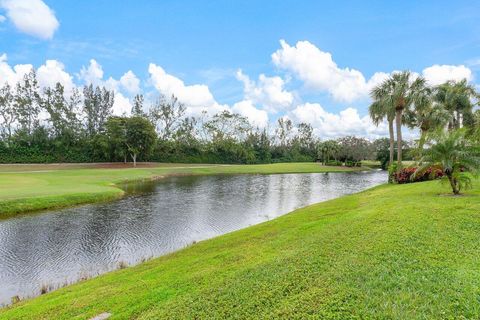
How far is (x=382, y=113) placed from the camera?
31.3m

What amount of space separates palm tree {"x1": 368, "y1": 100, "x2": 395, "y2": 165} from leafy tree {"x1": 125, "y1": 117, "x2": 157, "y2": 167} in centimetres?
4922

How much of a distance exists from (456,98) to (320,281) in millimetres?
39616

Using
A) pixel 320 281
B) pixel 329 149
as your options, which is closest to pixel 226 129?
pixel 329 149

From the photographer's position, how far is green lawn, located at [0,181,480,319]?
4719 mm

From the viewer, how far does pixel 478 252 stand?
6.42 metres

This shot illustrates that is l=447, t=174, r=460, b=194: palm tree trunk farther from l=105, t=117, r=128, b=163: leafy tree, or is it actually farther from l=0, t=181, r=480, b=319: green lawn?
l=105, t=117, r=128, b=163: leafy tree

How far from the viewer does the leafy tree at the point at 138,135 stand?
66938 millimetres

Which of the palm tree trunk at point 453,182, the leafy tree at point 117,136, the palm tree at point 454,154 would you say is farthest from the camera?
the leafy tree at point 117,136

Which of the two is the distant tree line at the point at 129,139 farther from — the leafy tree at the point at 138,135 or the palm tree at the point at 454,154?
the palm tree at the point at 454,154

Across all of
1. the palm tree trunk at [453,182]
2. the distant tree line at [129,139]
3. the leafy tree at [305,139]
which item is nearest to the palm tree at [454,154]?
the palm tree trunk at [453,182]

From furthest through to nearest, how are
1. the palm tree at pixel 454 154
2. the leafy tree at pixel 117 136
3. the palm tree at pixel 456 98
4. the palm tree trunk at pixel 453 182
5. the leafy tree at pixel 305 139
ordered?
the leafy tree at pixel 305 139 → the leafy tree at pixel 117 136 → the palm tree at pixel 456 98 → the palm tree trunk at pixel 453 182 → the palm tree at pixel 454 154

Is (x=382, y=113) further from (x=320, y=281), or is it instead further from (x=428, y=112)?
(x=320, y=281)

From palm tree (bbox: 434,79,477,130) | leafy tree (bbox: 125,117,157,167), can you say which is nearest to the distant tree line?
leafy tree (bbox: 125,117,157,167)

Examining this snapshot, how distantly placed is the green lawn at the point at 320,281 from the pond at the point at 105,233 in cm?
306
